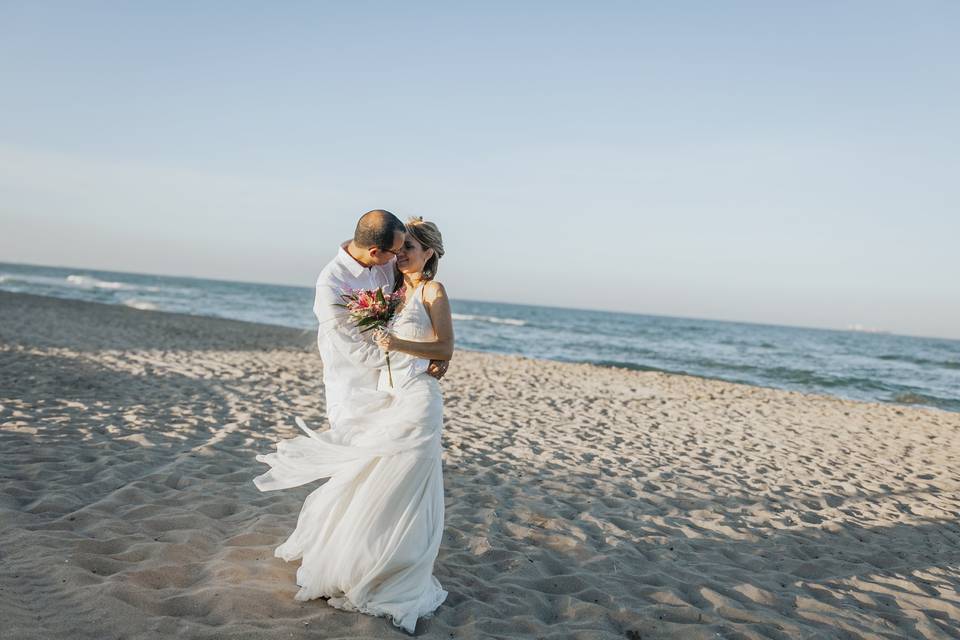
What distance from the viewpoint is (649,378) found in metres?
17.5

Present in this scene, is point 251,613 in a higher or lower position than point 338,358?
lower

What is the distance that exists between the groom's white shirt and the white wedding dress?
0.28 feet

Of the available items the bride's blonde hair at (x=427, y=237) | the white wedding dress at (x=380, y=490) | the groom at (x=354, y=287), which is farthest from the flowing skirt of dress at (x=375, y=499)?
the bride's blonde hair at (x=427, y=237)

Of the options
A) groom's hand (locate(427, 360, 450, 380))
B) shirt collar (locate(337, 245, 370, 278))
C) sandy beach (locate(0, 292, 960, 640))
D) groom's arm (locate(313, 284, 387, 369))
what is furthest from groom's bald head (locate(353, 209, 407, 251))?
sandy beach (locate(0, 292, 960, 640))

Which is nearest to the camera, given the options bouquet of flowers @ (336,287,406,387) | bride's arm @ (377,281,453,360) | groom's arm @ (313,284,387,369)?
bouquet of flowers @ (336,287,406,387)

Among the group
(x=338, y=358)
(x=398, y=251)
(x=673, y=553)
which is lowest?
(x=673, y=553)

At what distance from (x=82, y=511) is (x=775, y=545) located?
5226 millimetres

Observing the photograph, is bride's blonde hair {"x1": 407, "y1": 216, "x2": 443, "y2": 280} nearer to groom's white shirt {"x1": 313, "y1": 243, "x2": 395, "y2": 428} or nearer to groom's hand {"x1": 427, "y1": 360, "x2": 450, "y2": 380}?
groom's white shirt {"x1": 313, "y1": 243, "x2": 395, "y2": 428}

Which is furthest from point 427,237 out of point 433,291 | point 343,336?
point 343,336

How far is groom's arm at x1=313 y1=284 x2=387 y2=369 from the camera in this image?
335cm

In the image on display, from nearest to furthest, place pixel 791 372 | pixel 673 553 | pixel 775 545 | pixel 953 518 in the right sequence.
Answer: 1. pixel 673 553
2. pixel 775 545
3. pixel 953 518
4. pixel 791 372

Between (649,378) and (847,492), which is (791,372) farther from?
(847,492)

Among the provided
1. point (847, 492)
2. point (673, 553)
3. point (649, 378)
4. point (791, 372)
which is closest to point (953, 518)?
point (847, 492)

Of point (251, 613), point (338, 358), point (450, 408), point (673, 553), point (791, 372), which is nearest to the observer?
point (251, 613)
